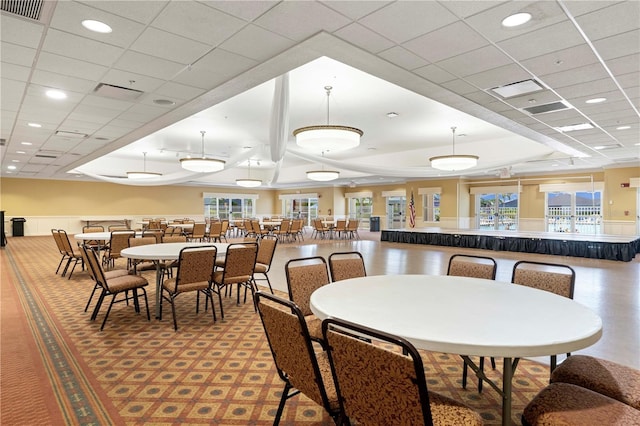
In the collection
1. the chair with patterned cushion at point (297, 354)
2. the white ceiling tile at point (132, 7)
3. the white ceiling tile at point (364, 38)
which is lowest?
the chair with patterned cushion at point (297, 354)

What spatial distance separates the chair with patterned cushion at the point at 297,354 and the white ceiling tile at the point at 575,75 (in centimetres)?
418

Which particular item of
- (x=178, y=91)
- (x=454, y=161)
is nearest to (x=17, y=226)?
(x=178, y=91)

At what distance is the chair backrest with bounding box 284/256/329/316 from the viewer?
2.68m

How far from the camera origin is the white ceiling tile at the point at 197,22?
2.72 metres

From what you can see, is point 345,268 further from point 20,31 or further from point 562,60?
point 20,31

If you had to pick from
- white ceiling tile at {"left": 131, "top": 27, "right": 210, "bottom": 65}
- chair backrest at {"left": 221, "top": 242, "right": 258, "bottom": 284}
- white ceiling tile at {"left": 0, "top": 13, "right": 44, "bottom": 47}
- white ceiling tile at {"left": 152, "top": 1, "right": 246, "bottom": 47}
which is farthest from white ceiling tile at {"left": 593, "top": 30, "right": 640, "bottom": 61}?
white ceiling tile at {"left": 0, "top": 13, "right": 44, "bottom": 47}

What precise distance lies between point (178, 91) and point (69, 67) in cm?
116

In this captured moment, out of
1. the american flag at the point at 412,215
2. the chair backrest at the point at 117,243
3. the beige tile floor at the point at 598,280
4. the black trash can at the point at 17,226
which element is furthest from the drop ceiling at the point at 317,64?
the black trash can at the point at 17,226

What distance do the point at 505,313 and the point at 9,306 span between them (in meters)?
5.85

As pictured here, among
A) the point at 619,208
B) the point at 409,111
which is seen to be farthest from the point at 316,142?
the point at 619,208

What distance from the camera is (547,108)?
5.19 m

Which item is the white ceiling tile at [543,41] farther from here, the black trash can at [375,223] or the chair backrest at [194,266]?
the black trash can at [375,223]

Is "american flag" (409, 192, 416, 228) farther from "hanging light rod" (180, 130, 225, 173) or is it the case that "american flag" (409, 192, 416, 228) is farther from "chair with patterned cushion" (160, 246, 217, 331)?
"chair with patterned cushion" (160, 246, 217, 331)

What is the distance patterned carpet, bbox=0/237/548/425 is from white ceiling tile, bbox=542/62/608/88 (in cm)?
314
